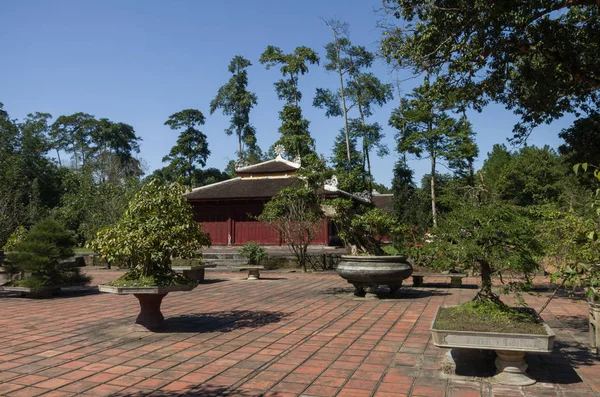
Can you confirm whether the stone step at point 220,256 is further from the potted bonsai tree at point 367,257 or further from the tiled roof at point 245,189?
the potted bonsai tree at point 367,257

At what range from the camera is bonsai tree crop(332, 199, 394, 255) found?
10.1 meters

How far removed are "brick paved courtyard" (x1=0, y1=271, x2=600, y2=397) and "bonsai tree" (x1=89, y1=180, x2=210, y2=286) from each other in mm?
879

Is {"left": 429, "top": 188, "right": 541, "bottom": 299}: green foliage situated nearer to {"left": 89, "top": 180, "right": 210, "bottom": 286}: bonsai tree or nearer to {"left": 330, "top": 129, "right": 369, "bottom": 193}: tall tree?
{"left": 89, "top": 180, "right": 210, "bottom": 286}: bonsai tree

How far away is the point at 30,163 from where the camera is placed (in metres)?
40.5

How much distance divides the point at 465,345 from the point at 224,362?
8.64 feet

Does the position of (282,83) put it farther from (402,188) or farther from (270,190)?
(270,190)

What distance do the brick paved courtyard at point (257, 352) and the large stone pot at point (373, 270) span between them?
487mm

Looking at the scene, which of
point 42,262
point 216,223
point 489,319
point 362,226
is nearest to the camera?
point 489,319

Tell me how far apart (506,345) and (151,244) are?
191 inches

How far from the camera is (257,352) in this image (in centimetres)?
555

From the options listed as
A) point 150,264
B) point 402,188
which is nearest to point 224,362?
point 150,264

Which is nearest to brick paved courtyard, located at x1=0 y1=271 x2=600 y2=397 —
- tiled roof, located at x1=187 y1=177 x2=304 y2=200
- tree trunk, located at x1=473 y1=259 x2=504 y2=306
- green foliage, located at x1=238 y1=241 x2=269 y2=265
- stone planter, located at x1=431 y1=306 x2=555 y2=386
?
stone planter, located at x1=431 y1=306 x2=555 y2=386

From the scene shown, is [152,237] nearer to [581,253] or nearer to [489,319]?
[489,319]

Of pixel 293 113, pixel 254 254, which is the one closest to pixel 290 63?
pixel 293 113
